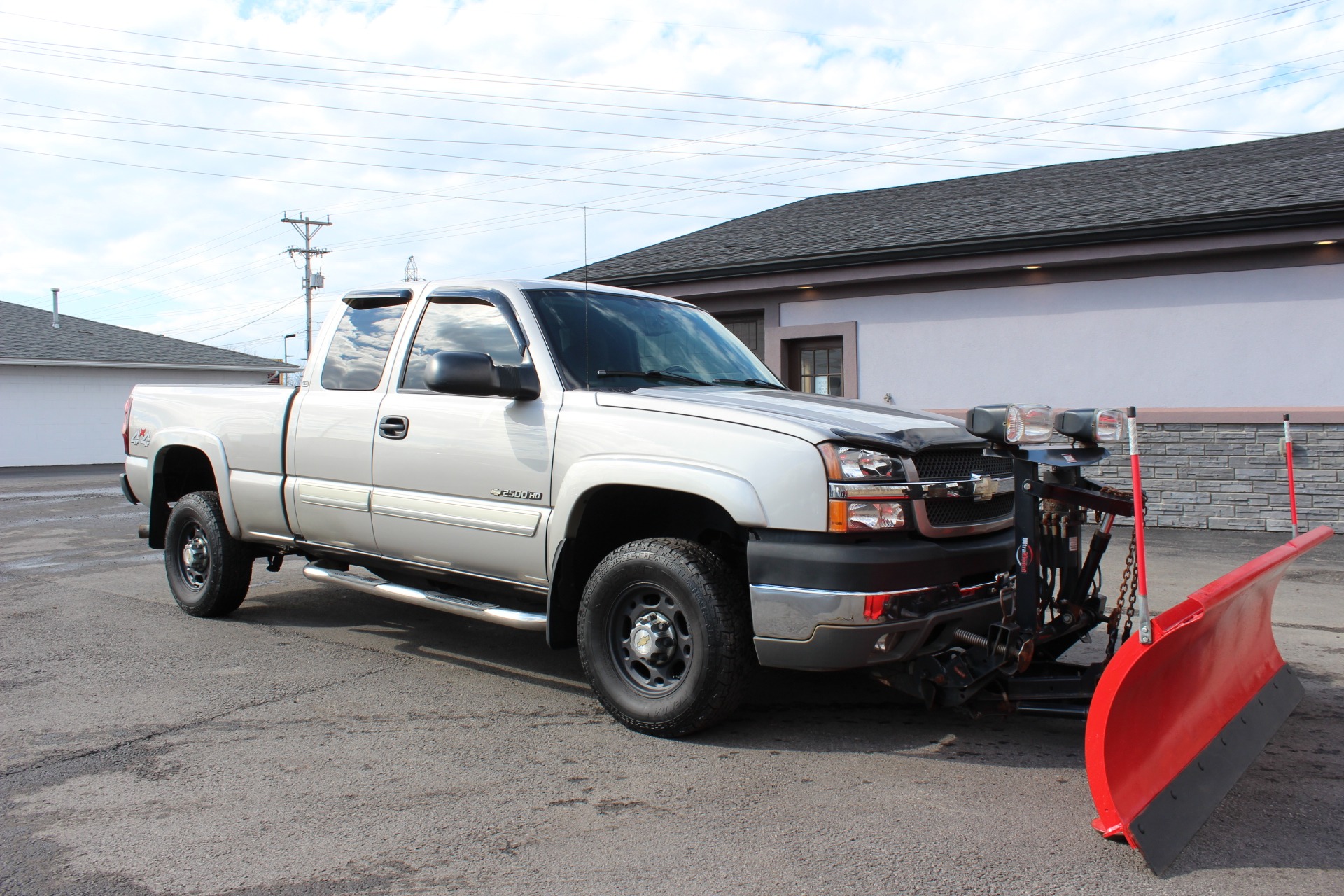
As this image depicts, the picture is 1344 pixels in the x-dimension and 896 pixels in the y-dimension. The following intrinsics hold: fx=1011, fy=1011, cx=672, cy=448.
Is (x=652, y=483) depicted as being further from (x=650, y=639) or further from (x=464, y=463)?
(x=464, y=463)

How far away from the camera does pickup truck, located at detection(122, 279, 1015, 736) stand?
12.8 ft

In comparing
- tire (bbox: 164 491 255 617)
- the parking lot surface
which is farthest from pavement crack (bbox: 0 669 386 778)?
tire (bbox: 164 491 255 617)

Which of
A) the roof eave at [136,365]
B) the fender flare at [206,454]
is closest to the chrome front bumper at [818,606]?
the fender flare at [206,454]

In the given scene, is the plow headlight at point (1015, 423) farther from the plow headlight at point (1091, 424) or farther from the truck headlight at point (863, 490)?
the truck headlight at point (863, 490)

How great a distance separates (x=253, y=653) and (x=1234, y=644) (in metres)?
5.08

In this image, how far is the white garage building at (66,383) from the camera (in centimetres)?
2748

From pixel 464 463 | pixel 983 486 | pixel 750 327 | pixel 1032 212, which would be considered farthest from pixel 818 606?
pixel 750 327

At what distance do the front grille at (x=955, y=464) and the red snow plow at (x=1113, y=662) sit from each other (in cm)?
12

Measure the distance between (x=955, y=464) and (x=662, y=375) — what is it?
1546 mm

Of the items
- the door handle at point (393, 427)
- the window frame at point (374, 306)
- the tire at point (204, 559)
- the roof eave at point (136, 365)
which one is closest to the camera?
the door handle at point (393, 427)

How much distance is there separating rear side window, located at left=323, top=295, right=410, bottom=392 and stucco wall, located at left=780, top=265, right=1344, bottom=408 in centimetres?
867

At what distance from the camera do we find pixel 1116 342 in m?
11.6

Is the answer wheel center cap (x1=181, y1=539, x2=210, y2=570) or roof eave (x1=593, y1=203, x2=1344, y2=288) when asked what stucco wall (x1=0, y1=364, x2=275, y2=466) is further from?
wheel center cap (x1=181, y1=539, x2=210, y2=570)

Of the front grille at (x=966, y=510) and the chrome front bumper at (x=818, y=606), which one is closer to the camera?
the chrome front bumper at (x=818, y=606)
